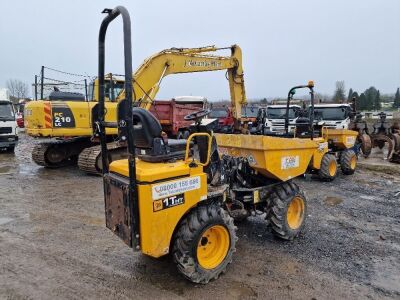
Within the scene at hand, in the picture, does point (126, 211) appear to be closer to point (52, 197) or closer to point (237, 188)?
point (237, 188)

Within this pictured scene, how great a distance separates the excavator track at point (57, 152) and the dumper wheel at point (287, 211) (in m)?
7.06

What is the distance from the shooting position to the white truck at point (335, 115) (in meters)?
11.6

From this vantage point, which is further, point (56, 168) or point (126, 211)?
point (56, 168)

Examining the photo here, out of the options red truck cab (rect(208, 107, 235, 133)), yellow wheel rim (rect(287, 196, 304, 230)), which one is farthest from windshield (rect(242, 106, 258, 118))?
yellow wheel rim (rect(287, 196, 304, 230))

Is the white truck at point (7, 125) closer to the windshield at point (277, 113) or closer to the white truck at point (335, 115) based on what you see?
the windshield at point (277, 113)

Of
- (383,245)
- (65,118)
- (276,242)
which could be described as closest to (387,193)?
(383,245)

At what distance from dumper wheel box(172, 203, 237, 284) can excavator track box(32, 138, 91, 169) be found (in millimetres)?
7407

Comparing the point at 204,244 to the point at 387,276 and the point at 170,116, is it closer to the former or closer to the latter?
the point at 387,276

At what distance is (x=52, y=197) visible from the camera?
22.1 feet

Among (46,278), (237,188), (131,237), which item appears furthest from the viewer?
(237,188)

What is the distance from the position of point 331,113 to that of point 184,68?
5230 millimetres

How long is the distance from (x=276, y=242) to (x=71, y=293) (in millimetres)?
2492

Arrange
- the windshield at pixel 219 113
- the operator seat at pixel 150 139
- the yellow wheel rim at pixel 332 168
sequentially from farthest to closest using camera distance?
the windshield at pixel 219 113
the yellow wheel rim at pixel 332 168
the operator seat at pixel 150 139

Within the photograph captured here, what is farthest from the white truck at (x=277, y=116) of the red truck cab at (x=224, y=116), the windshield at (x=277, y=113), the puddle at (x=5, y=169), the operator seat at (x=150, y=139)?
the operator seat at (x=150, y=139)
